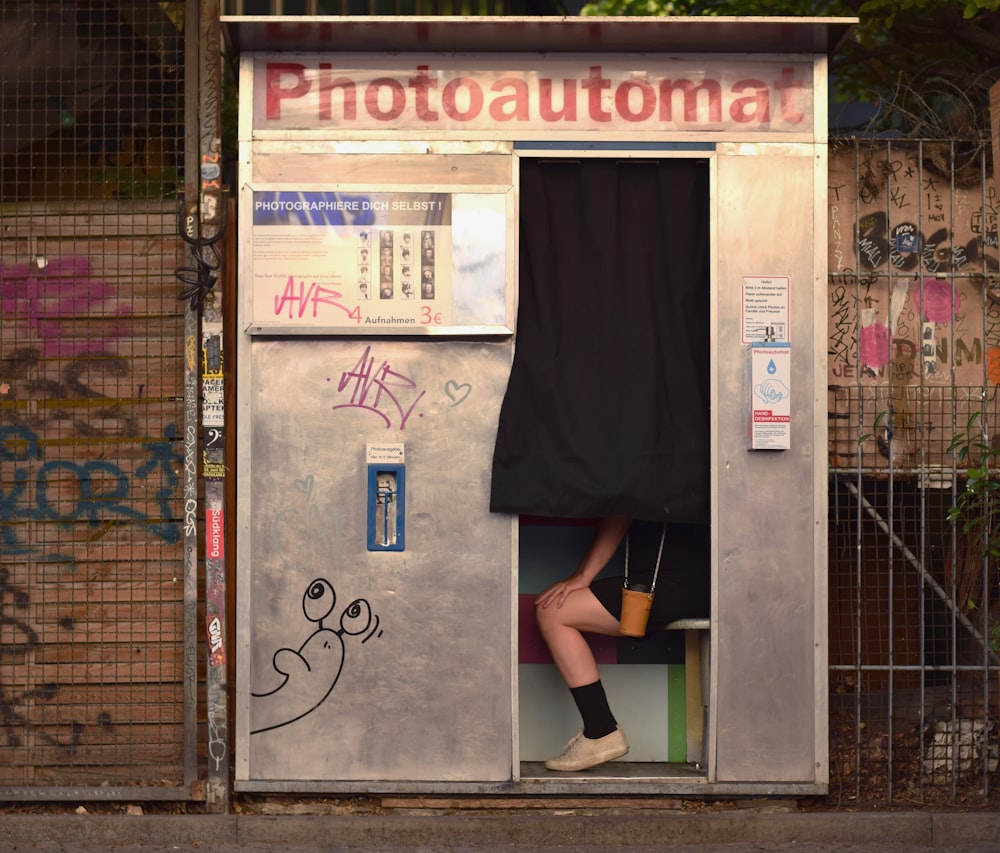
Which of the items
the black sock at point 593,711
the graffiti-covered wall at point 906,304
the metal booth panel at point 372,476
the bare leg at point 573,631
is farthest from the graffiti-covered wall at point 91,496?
the graffiti-covered wall at point 906,304

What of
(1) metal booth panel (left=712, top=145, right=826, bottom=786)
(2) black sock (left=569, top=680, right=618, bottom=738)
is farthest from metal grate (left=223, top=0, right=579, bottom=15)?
(2) black sock (left=569, top=680, right=618, bottom=738)

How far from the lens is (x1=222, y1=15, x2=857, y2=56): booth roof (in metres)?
5.52

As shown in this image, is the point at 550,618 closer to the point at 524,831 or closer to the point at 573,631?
the point at 573,631

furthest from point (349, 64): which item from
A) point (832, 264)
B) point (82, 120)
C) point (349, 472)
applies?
point (832, 264)

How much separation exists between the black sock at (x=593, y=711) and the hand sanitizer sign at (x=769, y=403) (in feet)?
4.68

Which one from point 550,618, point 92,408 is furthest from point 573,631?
point 92,408

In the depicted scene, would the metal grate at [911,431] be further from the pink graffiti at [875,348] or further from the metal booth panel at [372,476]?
the metal booth panel at [372,476]

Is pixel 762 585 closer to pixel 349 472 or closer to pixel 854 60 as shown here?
pixel 349 472

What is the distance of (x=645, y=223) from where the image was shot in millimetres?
5969

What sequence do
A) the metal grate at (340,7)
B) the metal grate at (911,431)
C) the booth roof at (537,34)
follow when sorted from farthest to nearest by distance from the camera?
the metal grate at (340,7), the metal grate at (911,431), the booth roof at (537,34)

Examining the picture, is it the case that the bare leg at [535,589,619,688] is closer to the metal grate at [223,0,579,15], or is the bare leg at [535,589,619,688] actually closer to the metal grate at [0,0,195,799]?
the metal grate at [0,0,195,799]

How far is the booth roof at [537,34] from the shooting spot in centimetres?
552

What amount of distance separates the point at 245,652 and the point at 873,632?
3160 mm

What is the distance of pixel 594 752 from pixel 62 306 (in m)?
3.41
